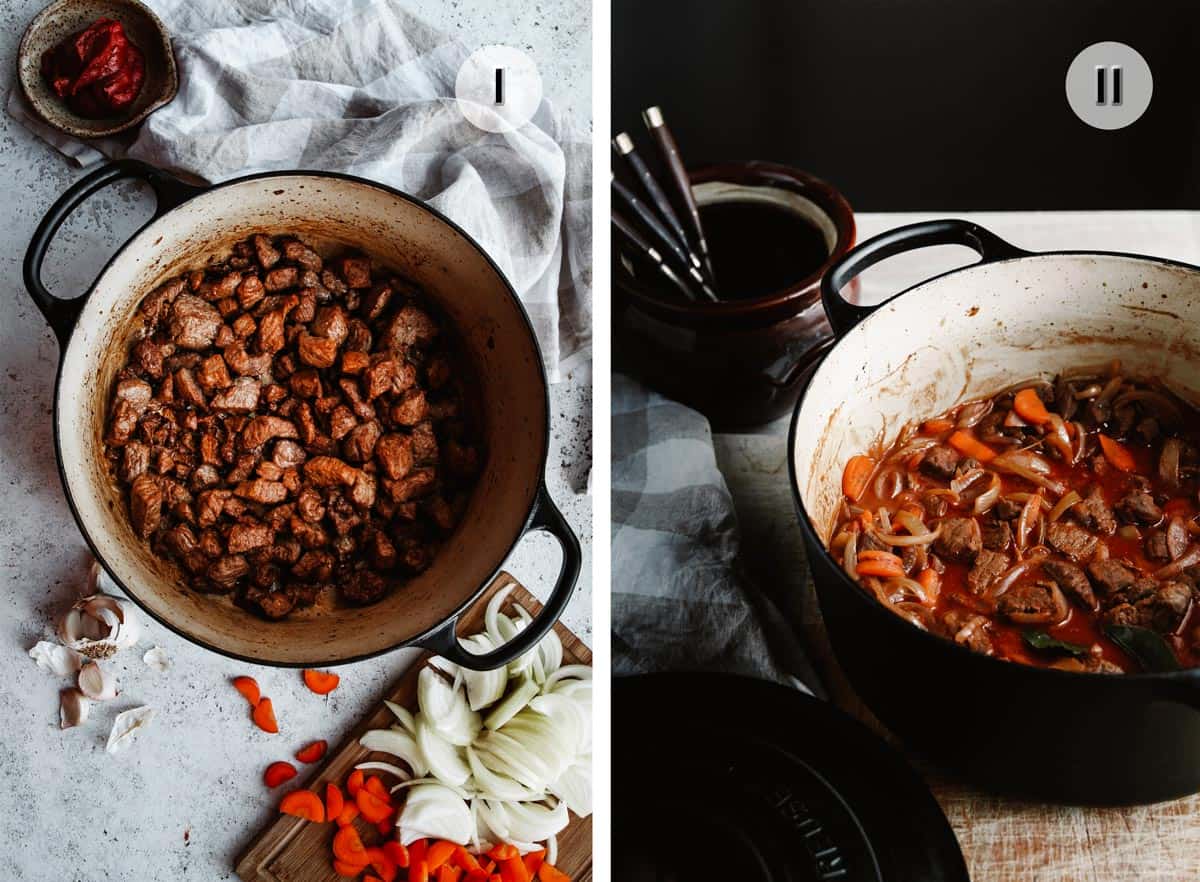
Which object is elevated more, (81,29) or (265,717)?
(81,29)

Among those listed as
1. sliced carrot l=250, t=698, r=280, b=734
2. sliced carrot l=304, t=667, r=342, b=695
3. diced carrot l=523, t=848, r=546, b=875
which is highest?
sliced carrot l=304, t=667, r=342, b=695

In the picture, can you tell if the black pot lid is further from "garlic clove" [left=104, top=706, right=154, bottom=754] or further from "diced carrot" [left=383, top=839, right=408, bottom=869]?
"garlic clove" [left=104, top=706, right=154, bottom=754]

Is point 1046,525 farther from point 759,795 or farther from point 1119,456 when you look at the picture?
point 759,795

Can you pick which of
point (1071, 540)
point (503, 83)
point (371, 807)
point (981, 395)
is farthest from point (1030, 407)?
point (371, 807)

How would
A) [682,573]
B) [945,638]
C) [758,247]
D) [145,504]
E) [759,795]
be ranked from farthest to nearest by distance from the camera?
[758,247]
[682,573]
[145,504]
[759,795]
[945,638]

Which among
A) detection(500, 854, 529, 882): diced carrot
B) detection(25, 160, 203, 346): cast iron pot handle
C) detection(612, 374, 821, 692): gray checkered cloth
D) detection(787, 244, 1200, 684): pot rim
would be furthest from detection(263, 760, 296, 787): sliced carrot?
detection(787, 244, 1200, 684): pot rim

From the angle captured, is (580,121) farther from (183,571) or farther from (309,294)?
(183,571)

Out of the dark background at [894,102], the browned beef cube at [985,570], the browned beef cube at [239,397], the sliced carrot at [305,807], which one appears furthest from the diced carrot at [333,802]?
the dark background at [894,102]
